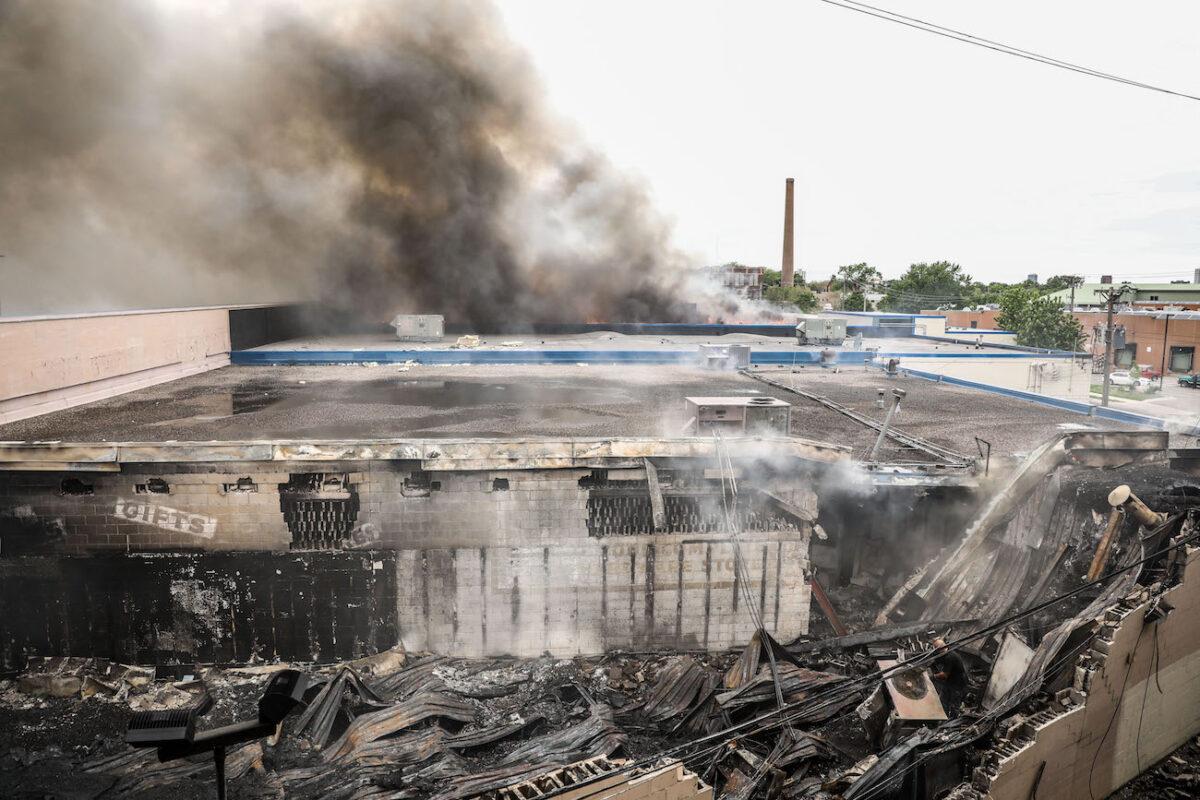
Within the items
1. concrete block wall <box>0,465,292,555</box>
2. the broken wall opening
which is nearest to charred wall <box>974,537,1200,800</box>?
the broken wall opening

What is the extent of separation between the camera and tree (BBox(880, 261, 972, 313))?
187 ft

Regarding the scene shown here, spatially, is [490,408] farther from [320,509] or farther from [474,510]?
[320,509]

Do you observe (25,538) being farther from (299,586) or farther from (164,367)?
(164,367)

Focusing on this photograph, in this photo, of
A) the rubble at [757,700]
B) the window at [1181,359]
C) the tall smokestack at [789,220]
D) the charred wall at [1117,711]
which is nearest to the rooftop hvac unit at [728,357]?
the rubble at [757,700]

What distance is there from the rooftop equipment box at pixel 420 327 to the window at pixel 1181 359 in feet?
104

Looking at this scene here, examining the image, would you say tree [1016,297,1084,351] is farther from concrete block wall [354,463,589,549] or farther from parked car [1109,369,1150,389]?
concrete block wall [354,463,589,549]

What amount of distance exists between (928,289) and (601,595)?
56.0 metres

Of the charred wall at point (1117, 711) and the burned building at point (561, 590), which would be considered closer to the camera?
the charred wall at point (1117, 711)

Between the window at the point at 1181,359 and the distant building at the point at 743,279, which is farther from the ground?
the distant building at the point at 743,279

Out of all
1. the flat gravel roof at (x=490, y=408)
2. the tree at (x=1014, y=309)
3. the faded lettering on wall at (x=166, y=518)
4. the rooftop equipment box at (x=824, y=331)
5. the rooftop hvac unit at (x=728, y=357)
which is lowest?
the faded lettering on wall at (x=166, y=518)

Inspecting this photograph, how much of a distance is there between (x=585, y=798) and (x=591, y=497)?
5.07 metres

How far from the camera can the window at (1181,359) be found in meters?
32.2

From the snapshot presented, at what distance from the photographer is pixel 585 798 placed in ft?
17.6

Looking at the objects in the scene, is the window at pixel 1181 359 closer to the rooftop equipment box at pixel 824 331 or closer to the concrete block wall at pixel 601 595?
the rooftop equipment box at pixel 824 331
